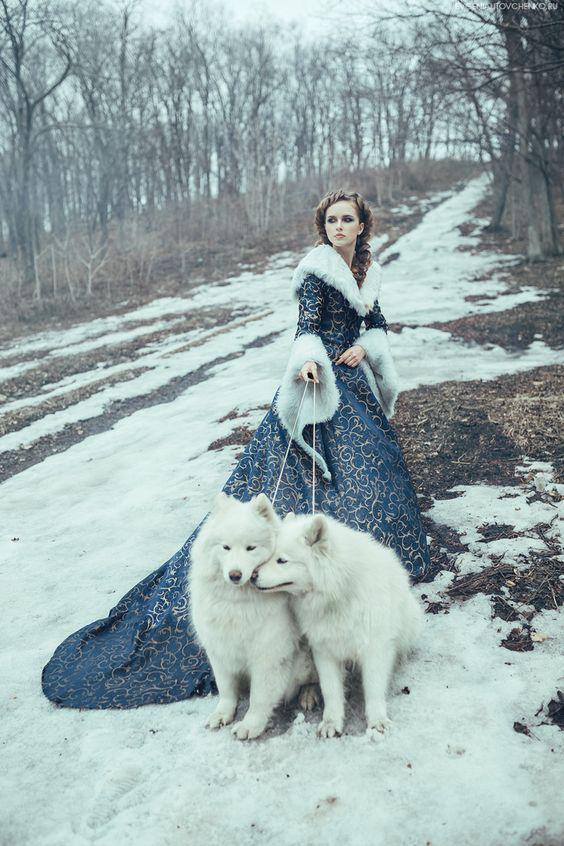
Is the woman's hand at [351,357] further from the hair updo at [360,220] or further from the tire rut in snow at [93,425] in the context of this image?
the tire rut in snow at [93,425]

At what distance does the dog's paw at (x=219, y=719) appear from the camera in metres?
2.70

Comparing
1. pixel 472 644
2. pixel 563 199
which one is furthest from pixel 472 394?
pixel 563 199

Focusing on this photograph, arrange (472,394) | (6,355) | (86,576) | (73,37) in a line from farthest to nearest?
(73,37), (6,355), (472,394), (86,576)

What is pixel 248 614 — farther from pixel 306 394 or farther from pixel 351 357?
pixel 351 357

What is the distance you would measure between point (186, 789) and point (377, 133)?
→ 33.7 metres

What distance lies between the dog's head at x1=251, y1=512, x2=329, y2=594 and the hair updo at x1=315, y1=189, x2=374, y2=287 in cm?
217

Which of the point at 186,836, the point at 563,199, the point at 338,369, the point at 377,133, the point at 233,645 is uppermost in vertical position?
the point at 377,133

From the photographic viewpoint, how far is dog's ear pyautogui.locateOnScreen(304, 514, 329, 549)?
249 centimetres

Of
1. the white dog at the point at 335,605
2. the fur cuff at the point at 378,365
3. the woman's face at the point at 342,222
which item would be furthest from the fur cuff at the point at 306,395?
the white dog at the point at 335,605

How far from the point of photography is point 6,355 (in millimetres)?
11781

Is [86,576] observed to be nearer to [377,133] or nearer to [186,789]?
[186,789]

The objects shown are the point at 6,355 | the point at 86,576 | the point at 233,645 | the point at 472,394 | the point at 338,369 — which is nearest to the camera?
the point at 233,645

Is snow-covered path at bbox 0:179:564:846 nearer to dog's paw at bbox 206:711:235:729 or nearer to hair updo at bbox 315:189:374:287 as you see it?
dog's paw at bbox 206:711:235:729

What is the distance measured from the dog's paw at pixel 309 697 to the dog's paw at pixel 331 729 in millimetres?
173
